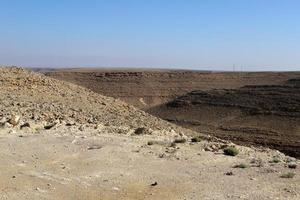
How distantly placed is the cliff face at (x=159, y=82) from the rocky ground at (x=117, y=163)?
59.1 meters

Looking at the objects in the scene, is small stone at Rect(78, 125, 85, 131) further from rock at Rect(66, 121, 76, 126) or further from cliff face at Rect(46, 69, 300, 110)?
cliff face at Rect(46, 69, 300, 110)

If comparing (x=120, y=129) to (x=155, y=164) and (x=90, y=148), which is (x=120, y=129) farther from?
(x=155, y=164)

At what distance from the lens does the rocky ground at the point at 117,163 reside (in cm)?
995

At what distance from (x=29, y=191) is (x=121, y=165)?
2.60 meters

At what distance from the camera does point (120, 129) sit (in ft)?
53.5

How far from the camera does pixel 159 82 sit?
3393 inches

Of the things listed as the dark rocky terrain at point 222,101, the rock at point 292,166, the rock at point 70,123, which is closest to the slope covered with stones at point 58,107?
the rock at point 70,123

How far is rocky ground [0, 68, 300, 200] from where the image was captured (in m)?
9.95

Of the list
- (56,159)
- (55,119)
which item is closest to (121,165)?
(56,159)

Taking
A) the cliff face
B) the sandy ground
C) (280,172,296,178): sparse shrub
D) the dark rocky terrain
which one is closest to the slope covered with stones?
the sandy ground

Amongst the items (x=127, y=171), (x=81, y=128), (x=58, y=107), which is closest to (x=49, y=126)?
(x=81, y=128)

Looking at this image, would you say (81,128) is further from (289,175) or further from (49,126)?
(289,175)

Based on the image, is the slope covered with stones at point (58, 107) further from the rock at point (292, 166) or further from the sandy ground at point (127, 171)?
the rock at point (292, 166)

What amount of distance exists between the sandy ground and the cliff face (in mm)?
61870
